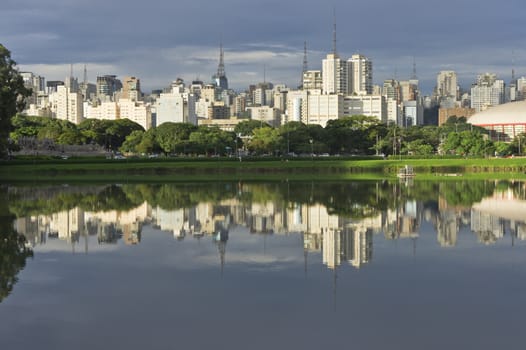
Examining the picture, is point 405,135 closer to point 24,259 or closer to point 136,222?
point 136,222

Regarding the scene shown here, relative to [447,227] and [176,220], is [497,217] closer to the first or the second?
[447,227]

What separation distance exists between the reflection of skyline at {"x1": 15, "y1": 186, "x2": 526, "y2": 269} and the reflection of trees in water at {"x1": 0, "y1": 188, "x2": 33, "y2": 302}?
405mm

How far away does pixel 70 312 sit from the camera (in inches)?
452

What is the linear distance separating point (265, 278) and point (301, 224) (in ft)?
28.0

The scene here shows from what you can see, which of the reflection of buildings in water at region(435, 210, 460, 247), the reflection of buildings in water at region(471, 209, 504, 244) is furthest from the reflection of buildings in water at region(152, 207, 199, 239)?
the reflection of buildings in water at region(471, 209, 504, 244)

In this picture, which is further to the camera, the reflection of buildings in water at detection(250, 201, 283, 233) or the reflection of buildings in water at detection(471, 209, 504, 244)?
the reflection of buildings in water at detection(250, 201, 283, 233)

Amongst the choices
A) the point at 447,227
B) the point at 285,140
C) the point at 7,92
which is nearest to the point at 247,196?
the point at 447,227

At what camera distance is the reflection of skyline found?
18.6 m

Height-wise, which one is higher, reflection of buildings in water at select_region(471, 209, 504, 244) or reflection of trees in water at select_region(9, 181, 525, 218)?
reflection of trees in water at select_region(9, 181, 525, 218)

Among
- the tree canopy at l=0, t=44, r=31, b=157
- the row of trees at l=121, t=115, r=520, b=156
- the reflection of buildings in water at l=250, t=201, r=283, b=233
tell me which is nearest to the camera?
the reflection of buildings in water at l=250, t=201, r=283, b=233

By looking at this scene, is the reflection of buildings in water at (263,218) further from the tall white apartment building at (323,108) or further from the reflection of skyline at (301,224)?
the tall white apartment building at (323,108)

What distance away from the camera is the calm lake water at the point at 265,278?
10219 millimetres

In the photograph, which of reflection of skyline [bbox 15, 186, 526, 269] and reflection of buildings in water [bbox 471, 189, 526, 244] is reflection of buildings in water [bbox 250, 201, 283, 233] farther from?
reflection of buildings in water [bbox 471, 189, 526, 244]

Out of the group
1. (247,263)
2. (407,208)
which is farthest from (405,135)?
(247,263)
